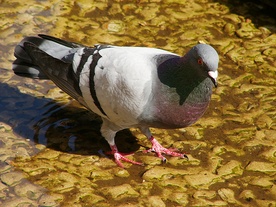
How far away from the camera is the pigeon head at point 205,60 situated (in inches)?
182

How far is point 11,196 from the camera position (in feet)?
16.3

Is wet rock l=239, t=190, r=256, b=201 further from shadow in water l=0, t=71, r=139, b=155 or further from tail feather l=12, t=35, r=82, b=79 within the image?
tail feather l=12, t=35, r=82, b=79

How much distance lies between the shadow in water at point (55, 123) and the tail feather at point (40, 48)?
0.49 metres

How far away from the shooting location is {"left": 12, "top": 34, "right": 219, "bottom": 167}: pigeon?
4895 millimetres

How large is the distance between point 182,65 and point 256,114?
A: 1.68 meters

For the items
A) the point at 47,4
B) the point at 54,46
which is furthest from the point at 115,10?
the point at 54,46

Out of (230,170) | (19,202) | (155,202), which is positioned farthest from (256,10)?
(19,202)

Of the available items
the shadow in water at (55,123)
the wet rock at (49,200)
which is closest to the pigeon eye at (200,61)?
the shadow in water at (55,123)

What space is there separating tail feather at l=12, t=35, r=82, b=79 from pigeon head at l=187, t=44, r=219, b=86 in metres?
1.48

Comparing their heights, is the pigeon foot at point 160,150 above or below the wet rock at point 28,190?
above

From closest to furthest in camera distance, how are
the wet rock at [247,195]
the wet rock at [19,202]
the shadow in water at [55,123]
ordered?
1. the wet rock at [19,202]
2. the wet rock at [247,195]
3. the shadow in water at [55,123]

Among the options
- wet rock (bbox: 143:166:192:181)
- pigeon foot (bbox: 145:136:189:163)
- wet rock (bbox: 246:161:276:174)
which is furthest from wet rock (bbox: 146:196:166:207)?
wet rock (bbox: 246:161:276:174)

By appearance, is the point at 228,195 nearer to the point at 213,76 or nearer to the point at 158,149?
the point at 158,149

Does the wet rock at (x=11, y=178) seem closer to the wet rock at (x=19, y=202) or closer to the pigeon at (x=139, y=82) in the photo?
the wet rock at (x=19, y=202)
